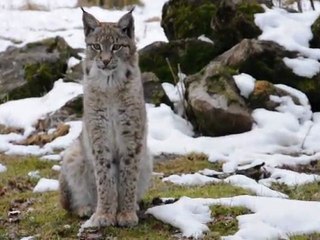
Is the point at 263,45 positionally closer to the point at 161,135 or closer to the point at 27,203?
the point at 161,135

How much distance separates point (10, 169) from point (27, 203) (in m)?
2.37

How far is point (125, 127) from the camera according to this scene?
7.14m

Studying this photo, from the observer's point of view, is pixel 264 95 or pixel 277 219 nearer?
pixel 277 219

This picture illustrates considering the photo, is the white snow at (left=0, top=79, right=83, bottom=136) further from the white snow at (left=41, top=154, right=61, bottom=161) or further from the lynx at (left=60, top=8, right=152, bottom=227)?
the lynx at (left=60, top=8, right=152, bottom=227)

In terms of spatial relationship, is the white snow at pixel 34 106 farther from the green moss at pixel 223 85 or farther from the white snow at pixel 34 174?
the green moss at pixel 223 85

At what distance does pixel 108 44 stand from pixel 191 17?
853 centimetres

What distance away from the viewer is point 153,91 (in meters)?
13.7

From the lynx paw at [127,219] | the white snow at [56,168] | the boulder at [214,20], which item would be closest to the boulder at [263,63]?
the boulder at [214,20]

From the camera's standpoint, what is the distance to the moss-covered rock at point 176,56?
14508 millimetres

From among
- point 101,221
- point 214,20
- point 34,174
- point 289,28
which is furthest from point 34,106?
point 101,221

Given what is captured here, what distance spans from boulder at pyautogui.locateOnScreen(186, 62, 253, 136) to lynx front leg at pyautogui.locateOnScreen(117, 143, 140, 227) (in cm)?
472

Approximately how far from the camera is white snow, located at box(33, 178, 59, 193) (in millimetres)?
9859

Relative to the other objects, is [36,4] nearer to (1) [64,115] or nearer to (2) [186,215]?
(1) [64,115]

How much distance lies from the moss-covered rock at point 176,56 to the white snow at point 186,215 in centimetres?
709
